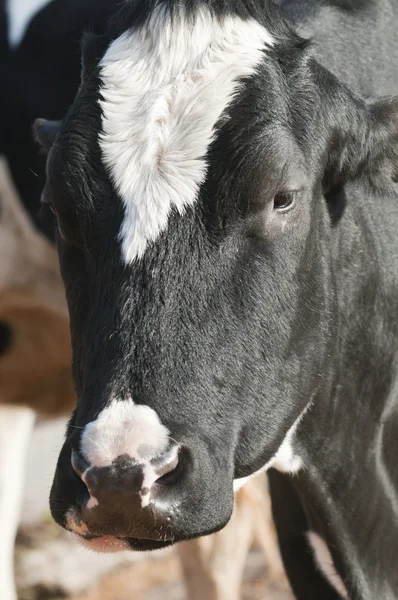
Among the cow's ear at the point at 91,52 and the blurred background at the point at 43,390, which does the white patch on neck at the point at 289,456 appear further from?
the blurred background at the point at 43,390

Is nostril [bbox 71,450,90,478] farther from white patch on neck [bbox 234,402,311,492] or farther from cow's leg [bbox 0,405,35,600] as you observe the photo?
cow's leg [bbox 0,405,35,600]

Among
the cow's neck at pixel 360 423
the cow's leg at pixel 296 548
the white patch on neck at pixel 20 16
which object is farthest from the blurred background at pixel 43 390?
the cow's neck at pixel 360 423

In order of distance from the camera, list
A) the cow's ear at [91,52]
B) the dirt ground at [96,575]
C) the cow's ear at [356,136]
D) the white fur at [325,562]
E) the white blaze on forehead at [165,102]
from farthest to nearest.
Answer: the dirt ground at [96,575] < the white fur at [325,562] < the cow's ear at [91,52] < the cow's ear at [356,136] < the white blaze on forehead at [165,102]

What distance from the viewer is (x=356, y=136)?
271cm

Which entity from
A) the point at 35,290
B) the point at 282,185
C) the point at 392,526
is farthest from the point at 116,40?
the point at 35,290

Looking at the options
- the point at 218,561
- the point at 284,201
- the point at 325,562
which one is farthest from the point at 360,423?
the point at 218,561

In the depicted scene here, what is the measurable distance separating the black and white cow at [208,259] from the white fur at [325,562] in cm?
27

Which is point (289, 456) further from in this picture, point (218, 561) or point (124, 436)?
point (218, 561)

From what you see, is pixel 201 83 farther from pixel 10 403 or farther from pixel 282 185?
pixel 10 403

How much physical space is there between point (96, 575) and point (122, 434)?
363cm

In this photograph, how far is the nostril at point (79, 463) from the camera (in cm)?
220

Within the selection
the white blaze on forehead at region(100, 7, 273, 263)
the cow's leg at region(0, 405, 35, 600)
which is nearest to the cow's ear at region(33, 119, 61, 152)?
the white blaze on forehead at region(100, 7, 273, 263)

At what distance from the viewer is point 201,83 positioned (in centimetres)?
255

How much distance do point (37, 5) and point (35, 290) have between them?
1275 mm
